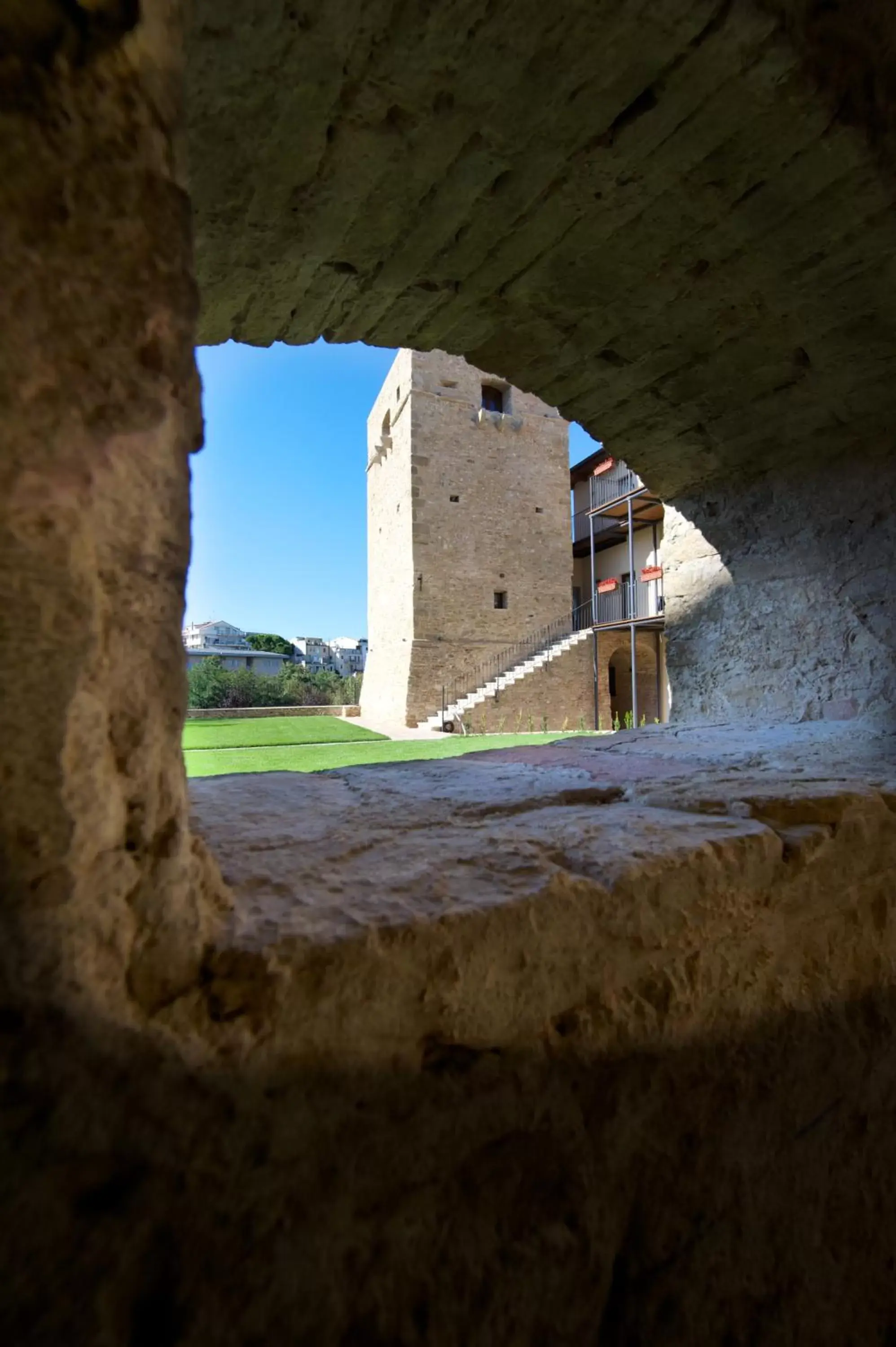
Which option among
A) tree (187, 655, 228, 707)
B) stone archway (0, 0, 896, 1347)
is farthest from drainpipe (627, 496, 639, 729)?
stone archway (0, 0, 896, 1347)

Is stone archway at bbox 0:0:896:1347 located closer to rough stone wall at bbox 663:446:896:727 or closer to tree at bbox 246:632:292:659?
rough stone wall at bbox 663:446:896:727

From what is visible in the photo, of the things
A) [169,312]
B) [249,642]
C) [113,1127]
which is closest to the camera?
[113,1127]

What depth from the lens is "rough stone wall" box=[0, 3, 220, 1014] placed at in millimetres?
633

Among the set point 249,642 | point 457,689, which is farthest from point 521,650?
Answer: point 249,642

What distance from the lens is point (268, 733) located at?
9.38 m

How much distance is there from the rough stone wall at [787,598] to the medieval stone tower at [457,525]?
443 inches

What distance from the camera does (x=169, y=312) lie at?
760 millimetres

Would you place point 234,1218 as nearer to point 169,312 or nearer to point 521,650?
point 169,312

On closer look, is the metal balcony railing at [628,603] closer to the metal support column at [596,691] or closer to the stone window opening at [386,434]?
the metal support column at [596,691]

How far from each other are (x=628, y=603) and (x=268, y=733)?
29.5 ft

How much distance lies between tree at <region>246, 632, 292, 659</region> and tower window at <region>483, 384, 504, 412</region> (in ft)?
43.1

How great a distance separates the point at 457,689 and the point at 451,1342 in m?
14.2

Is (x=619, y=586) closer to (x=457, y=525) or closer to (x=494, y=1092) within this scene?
(x=457, y=525)

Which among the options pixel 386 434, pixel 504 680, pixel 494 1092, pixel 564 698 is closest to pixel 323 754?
pixel 494 1092
